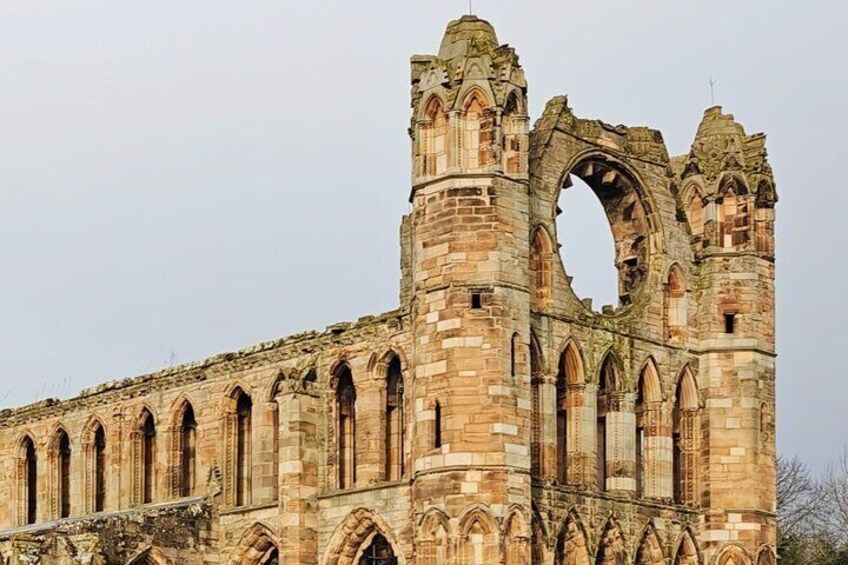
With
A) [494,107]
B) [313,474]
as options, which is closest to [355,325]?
[313,474]

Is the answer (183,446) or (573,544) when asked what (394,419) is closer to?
(573,544)

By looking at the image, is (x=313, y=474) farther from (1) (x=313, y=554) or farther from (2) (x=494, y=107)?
(2) (x=494, y=107)

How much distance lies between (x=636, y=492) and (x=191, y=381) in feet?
36.1

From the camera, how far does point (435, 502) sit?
37.2m

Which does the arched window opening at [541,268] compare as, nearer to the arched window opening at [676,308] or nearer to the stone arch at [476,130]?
the stone arch at [476,130]

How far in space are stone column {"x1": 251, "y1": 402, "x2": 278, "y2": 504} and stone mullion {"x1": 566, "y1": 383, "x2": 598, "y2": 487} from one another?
6.73 metres

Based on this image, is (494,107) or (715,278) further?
(715,278)

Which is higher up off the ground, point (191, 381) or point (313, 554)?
point (191, 381)

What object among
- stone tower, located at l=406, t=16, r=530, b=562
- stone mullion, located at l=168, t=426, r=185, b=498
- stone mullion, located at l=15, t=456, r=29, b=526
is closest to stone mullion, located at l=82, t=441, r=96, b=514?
stone mullion, located at l=15, t=456, r=29, b=526

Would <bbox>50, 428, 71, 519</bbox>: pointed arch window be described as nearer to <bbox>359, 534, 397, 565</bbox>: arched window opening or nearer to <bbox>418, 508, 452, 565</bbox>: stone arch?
<bbox>359, 534, 397, 565</bbox>: arched window opening

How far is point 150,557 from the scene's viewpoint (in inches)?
1649

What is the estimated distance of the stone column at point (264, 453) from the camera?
4284cm

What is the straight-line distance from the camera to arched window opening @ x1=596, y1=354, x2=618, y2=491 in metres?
41.3

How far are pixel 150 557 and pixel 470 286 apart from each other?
31.6ft
